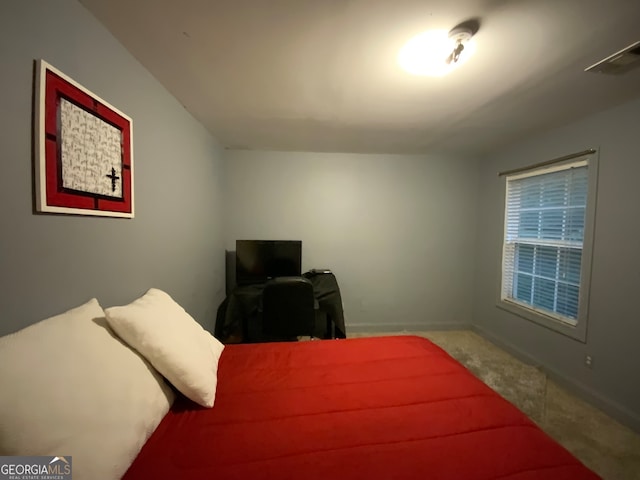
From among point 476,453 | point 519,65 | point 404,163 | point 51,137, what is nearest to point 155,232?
point 51,137

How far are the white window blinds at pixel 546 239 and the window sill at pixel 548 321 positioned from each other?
0.05 metres

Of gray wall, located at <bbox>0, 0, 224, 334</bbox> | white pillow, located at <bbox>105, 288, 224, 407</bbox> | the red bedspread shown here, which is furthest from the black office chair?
white pillow, located at <bbox>105, 288, 224, 407</bbox>

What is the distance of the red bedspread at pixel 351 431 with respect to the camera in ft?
2.68

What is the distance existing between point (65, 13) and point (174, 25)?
0.40 metres

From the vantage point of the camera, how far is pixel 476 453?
88 cm

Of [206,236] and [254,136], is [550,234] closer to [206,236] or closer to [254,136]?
[254,136]

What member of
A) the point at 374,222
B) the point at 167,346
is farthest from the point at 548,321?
the point at 167,346

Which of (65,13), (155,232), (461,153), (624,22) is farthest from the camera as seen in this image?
(461,153)

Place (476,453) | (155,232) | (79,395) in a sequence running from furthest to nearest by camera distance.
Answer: (155,232), (476,453), (79,395)

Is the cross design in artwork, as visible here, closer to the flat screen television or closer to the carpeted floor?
the flat screen television

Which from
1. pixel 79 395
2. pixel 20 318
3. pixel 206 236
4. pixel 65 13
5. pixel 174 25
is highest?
pixel 174 25

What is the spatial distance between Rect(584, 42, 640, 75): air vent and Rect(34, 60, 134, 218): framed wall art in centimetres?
259

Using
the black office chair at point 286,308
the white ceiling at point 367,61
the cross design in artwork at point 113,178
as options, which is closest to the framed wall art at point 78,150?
the cross design in artwork at point 113,178

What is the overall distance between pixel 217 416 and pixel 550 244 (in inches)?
122
